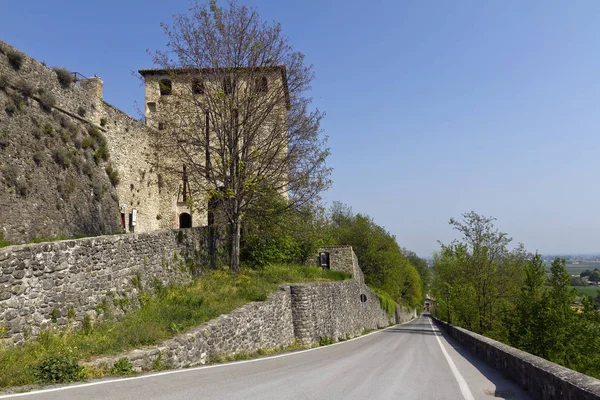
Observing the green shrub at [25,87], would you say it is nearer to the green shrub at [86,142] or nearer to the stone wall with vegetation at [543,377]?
the green shrub at [86,142]

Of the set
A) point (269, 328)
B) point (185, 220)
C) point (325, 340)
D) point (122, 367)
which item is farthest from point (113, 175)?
point (122, 367)

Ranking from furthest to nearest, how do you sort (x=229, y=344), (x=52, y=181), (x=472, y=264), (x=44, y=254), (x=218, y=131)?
(x=472, y=264)
(x=218, y=131)
(x=52, y=181)
(x=229, y=344)
(x=44, y=254)

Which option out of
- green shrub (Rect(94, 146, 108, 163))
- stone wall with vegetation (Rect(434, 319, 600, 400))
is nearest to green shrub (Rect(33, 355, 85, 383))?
stone wall with vegetation (Rect(434, 319, 600, 400))

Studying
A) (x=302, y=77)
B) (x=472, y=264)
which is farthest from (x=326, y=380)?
(x=472, y=264)

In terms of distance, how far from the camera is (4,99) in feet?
53.2

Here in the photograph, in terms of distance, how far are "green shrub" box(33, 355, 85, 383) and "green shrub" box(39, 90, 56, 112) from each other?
14.1 metres

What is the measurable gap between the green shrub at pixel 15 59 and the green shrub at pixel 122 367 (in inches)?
543

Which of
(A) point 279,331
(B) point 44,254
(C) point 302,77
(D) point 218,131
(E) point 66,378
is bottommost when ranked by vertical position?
(A) point 279,331

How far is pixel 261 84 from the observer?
21188 millimetres

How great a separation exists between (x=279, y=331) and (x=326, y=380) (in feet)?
29.1

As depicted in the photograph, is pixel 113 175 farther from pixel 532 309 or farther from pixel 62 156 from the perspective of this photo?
pixel 532 309

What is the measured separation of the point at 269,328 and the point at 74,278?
8.12 m

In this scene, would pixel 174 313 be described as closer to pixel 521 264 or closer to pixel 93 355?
pixel 93 355

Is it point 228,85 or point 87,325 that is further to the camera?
point 228,85
